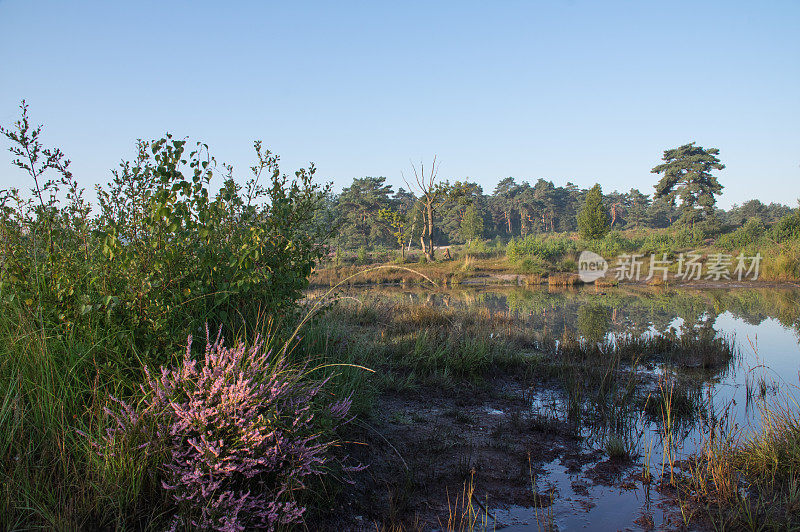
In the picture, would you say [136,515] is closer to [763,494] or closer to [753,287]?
[763,494]

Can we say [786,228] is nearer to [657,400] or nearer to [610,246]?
[610,246]

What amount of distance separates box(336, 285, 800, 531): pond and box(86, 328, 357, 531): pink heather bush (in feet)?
4.89

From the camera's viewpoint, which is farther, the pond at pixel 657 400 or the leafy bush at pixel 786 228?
the leafy bush at pixel 786 228

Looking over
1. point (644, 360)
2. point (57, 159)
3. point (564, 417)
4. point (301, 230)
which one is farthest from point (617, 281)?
point (57, 159)

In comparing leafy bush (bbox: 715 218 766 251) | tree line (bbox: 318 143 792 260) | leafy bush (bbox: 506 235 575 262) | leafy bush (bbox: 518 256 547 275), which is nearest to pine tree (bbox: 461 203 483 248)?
tree line (bbox: 318 143 792 260)

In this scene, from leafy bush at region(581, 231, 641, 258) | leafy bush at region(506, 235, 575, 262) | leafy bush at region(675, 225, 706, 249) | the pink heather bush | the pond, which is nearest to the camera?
the pink heather bush

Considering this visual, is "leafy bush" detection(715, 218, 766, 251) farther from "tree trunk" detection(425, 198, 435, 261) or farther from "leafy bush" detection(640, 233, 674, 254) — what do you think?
"tree trunk" detection(425, 198, 435, 261)

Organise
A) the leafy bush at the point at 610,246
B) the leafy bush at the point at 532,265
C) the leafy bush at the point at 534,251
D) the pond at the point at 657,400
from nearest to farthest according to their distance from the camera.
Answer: the pond at the point at 657,400
the leafy bush at the point at 532,265
the leafy bush at the point at 534,251
the leafy bush at the point at 610,246

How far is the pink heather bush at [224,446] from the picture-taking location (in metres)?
→ 2.40

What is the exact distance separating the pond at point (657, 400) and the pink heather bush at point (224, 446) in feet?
4.89

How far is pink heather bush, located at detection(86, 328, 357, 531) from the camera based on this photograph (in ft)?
7.88

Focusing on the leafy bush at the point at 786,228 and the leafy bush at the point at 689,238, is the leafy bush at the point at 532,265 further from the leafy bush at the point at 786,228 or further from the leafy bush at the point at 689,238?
the leafy bush at the point at 786,228

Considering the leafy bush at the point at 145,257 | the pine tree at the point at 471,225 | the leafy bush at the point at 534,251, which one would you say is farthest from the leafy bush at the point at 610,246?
the leafy bush at the point at 145,257

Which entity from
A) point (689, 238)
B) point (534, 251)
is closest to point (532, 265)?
point (534, 251)
